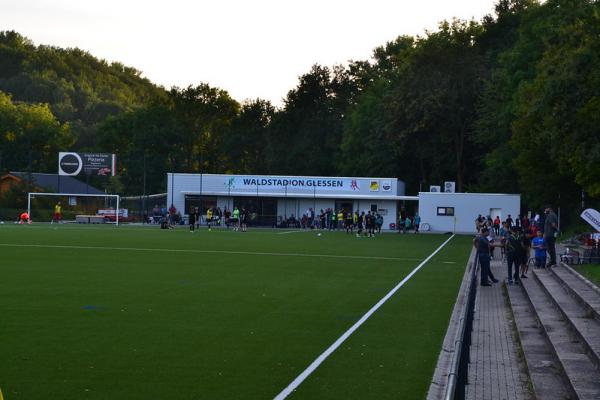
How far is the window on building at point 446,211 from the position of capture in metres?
65.1

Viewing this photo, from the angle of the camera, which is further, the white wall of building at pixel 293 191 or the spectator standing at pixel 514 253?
the white wall of building at pixel 293 191

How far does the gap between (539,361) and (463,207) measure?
176 feet

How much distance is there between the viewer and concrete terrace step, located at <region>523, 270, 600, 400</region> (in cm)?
979

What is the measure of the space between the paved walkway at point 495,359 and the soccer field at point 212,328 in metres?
0.65

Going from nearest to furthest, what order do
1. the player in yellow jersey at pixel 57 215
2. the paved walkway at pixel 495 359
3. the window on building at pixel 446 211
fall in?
1. the paved walkway at pixel 495 359
2. the window on building at pixel 446 211
3. the player in yellow jersey at pixel 57 215

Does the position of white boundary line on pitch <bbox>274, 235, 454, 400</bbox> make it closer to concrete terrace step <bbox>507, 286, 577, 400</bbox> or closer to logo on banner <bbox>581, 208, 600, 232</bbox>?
concrete terrace step <bbox>507, 286, 577, 400</bbox>

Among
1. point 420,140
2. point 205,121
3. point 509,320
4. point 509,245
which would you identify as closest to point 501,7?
point 420,140

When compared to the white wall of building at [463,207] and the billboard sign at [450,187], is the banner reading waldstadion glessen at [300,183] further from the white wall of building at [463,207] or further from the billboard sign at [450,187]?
the white wall of building at [463,207]

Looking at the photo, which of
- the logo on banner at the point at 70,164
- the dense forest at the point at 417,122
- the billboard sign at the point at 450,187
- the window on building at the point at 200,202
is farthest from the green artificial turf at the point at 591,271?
the logo on banner at the point at 70,164

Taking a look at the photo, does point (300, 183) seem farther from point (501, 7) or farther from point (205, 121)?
point (205, 121)

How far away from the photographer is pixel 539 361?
12016 mm

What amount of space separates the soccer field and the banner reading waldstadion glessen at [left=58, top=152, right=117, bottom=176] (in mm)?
44194

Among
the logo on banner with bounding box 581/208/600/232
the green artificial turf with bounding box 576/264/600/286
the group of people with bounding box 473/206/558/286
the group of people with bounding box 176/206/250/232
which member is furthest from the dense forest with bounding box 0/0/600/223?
the group of people with bounding box 176/206/250/232

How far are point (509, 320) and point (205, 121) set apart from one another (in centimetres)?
9362
